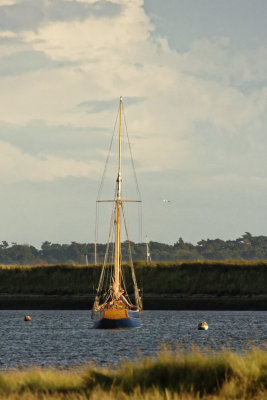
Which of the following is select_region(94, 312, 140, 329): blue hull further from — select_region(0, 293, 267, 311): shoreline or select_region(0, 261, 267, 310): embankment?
select_region(0, 261, 267, 310): embankment

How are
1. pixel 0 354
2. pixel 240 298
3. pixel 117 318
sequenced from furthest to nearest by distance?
pixel 240 298, pixel 117 318, pixel 0 354

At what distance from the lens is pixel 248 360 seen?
22.6 m

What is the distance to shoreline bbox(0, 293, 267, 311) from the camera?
11331 cm

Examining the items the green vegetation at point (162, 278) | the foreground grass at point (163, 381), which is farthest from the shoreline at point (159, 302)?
the foreground grass at point (163, 381)

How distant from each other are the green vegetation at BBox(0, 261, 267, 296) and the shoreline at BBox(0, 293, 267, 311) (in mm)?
877

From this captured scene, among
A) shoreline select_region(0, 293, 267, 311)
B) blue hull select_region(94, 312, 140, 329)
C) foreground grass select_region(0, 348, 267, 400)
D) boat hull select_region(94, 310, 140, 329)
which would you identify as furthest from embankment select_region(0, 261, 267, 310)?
foreground grass select_region(0, 348, 267, 400)

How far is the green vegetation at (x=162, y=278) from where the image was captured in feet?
384

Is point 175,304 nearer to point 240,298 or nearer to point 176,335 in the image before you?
point 240,298

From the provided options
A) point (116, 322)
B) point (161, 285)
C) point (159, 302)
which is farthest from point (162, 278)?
point (116, 322)

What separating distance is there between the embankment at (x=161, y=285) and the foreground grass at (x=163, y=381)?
3574 inches

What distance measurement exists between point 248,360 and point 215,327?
2182 inches

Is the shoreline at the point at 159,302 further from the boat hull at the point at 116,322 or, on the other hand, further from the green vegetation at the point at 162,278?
the boat hull at the point at 116,322

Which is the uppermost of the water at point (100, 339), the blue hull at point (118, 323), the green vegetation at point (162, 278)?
the green vegetation at point (162, 278)

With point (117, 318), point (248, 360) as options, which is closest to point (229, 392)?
point (248, 360)
